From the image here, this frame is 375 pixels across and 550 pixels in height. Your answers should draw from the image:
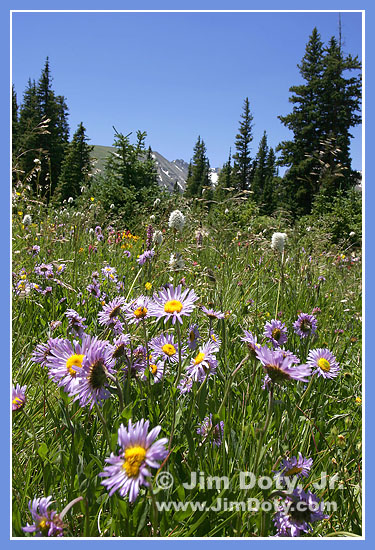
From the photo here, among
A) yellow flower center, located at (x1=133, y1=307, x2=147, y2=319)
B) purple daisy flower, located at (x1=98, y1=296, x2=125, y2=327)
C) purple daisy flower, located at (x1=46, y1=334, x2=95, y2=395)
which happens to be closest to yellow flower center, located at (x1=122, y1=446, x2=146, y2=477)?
purple daisy flower, located at (x1=46, y1=334, x2=95, y2=395)

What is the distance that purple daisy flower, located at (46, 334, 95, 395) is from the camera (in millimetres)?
888

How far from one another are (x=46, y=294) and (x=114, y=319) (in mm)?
1225

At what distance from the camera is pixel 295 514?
815 millimetres

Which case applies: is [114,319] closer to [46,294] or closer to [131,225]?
[46,294]

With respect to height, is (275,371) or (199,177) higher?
(199,177)

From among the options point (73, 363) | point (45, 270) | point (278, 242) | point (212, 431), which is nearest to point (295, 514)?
point (212, 431)

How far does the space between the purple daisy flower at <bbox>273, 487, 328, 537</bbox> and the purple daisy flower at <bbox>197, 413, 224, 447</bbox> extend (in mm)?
273

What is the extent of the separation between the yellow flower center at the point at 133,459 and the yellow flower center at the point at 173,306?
46 cm

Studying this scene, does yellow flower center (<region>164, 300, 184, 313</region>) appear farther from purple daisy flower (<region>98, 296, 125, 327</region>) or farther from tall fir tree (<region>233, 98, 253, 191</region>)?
tall fir tree (<region>233, 98, 253, 191</region>)

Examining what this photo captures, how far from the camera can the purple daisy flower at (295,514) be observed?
81 centimetres

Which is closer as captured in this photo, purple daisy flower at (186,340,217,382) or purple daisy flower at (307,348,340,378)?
purple daisy flower at (186,340,217,382)

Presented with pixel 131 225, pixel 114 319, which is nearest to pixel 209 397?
pixel 114 319

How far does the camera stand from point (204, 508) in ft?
2.99

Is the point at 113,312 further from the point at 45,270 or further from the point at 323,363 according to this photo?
the point at 45,270
